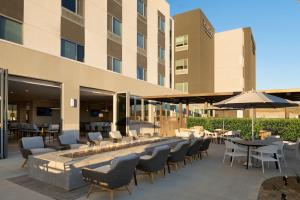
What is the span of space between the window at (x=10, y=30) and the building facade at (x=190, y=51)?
2104 cm

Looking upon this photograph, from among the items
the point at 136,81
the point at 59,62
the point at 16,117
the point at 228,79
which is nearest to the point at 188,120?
the point at 136,81

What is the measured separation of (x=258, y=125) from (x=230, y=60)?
25279 mm

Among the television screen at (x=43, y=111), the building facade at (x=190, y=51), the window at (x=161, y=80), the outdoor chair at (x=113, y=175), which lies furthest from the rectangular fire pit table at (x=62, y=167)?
the building facade at (x=190, y=51)

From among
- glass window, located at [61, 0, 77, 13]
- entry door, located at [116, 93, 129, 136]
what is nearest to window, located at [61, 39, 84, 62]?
glass window, located at [61, 0, 77, 13]

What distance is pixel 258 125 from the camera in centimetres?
1312

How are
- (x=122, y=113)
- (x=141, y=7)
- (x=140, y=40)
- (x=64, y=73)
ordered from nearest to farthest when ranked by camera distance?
(x=64, y=73)
(x=122, y=113)
(x=140, y=40)
(x=141, y=7)

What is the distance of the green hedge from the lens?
12125 mm

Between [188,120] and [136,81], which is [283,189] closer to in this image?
[188,120]

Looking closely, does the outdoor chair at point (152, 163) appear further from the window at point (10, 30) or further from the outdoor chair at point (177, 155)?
the window at point (10, 30)

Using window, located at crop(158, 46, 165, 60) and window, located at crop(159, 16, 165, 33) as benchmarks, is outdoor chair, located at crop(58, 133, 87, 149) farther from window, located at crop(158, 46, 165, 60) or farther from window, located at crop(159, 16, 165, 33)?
window, located at crop(159, 16, 165, 33)

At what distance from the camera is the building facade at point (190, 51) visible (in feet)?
92.4

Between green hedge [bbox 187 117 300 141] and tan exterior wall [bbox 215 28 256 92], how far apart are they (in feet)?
73.3

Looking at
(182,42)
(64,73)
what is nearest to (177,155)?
(64,73)

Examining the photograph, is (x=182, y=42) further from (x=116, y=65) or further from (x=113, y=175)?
(x=113, y=175)
